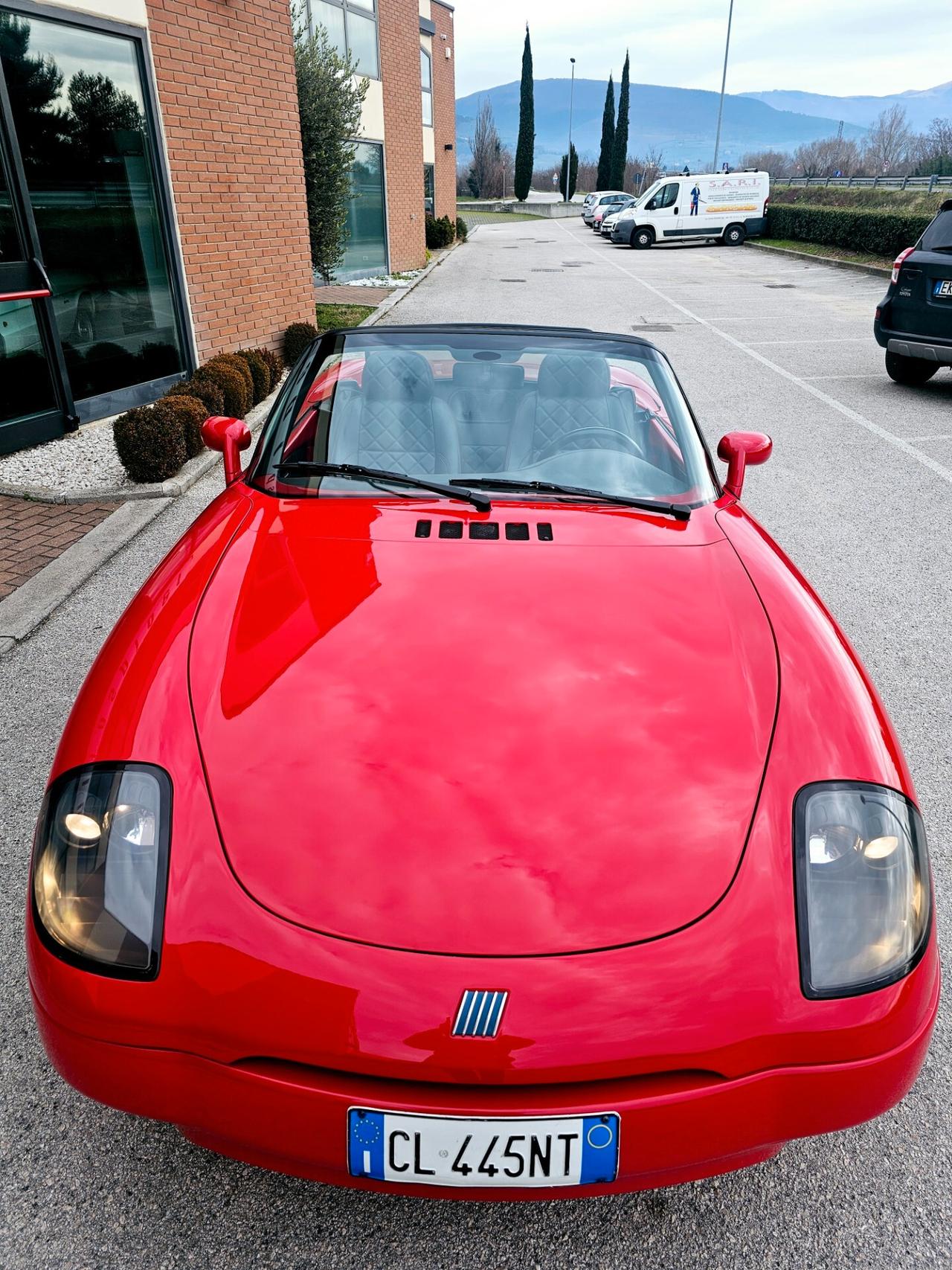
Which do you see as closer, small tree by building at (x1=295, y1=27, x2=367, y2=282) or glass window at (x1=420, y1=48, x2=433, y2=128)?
small tree by building at (x1=295, y1=27, x2=367, y2=282)

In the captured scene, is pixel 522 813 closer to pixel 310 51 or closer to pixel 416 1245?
pixel 416 1245

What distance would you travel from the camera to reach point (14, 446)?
655 cm

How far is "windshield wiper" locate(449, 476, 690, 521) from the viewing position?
2.47m

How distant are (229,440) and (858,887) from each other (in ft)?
7.81

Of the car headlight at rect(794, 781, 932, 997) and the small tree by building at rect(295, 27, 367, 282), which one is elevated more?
the small tree by building at rect(295, 27, 367, 282)

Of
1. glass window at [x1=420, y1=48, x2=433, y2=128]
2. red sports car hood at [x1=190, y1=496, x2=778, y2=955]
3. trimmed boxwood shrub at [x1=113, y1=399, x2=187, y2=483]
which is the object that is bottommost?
trimmed boxwood shrub at [x1=113, y1=399, x2=187, y2=483]

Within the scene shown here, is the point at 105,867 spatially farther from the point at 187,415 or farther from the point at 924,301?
the point at 924,301

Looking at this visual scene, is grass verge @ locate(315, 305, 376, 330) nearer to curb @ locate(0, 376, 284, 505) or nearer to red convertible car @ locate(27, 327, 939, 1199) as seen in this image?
curb @ locate(0, 376, 284, 505)

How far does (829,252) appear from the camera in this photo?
24719 millimetres

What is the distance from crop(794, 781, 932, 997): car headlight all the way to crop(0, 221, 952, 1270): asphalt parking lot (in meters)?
0.21

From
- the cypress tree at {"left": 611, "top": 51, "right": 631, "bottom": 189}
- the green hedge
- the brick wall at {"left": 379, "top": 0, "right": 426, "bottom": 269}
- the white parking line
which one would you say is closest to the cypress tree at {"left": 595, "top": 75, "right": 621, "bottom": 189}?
the cypress tree at {"left": 611, "top": 51, "right": 631, "bottom": 189}

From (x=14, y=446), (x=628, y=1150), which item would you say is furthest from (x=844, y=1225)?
(x=14, y=446)

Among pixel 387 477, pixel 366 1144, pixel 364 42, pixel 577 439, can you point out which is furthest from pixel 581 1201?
pixel 364 42

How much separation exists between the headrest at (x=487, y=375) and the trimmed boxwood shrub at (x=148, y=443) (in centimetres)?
356
